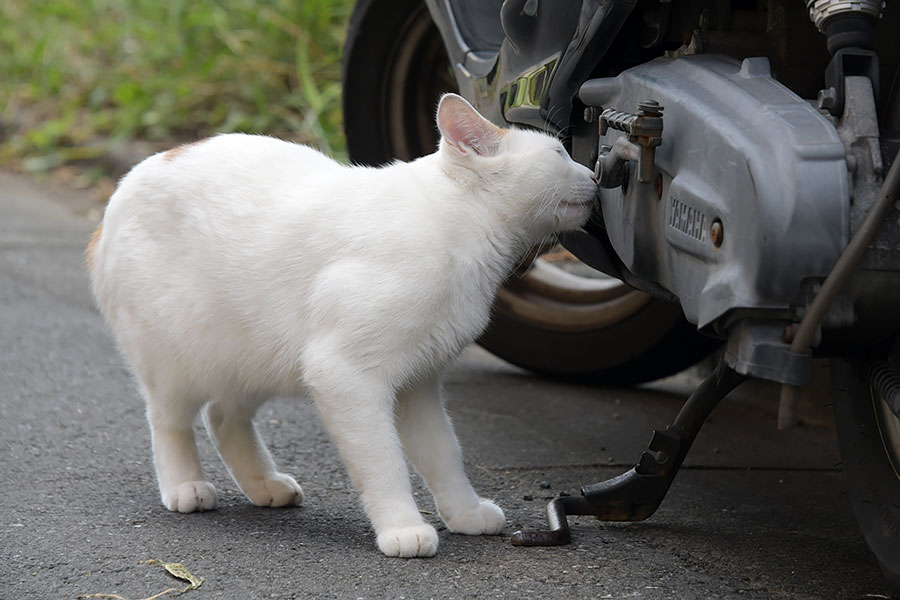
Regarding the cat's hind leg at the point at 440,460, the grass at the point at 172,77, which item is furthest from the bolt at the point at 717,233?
the grass at the point at 172,77

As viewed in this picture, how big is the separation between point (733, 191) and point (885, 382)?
40 cm

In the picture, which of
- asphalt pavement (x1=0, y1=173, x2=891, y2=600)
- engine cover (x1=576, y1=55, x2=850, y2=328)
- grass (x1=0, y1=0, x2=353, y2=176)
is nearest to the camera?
engine cover (x1=576, y1=55, x2=850, y2=328)

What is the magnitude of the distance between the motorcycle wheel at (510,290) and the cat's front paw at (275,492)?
1.09m

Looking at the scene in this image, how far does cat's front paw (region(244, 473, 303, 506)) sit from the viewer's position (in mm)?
2375

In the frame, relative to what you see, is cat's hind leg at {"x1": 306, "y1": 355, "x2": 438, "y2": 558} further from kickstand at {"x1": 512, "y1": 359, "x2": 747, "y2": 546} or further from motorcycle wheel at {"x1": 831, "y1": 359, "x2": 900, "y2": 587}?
motorcycle wheel at {"x1": 831, "y1": 359, "x2": 900, "y2": 587}

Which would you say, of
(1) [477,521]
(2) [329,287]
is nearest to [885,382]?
(1) [477,521]

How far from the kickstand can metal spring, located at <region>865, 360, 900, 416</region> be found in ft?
1.00

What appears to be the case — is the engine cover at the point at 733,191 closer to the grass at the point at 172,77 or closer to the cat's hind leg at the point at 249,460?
the cat's hind leg at the point at 249,460

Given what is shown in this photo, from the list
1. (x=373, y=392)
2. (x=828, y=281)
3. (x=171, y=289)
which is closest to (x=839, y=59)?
(x=828, y=281)

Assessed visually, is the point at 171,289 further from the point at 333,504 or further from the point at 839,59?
the point at 839,59

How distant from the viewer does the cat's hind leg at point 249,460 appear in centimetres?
238

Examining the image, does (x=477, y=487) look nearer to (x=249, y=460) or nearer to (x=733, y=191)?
(x=249, y=460)

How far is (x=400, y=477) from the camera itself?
6.72 ft

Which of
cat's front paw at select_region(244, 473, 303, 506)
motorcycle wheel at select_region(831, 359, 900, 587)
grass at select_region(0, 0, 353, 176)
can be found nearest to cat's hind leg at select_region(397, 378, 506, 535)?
cat's front paw at select_region(244, 473, 303, 506)
